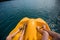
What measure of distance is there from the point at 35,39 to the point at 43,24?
0.45 metres

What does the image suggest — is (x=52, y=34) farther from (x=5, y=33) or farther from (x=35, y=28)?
(x=5, y=33)

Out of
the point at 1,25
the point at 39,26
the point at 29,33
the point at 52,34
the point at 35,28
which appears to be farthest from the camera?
the point at 1,25

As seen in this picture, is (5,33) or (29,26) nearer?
(29,26)

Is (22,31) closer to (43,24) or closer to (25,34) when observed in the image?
(25,34)

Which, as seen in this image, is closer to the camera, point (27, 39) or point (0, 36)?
point (27, 39)

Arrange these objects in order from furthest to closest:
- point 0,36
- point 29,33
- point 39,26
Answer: point 0,36 < point 39,26 < point 29,33

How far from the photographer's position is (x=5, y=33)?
2.63 meters

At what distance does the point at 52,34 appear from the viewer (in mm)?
1594

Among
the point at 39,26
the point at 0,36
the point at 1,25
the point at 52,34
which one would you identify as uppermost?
the point at 52,34

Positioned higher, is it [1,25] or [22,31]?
[22,31]

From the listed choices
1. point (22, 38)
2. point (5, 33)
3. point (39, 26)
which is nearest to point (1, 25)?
point (5, 33)

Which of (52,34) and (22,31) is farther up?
(52,34)

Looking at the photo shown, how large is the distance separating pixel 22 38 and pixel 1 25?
1.65m

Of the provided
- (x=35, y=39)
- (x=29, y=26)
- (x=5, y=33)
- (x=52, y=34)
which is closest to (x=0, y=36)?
(x=5, y=33)
